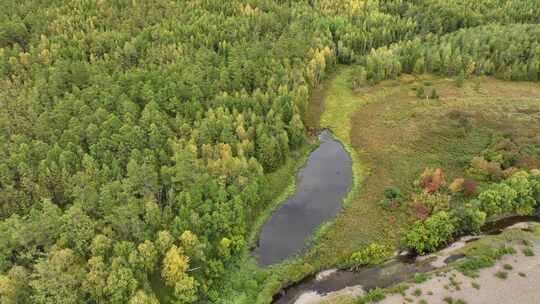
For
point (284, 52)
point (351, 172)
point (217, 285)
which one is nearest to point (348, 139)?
point (351, 172)

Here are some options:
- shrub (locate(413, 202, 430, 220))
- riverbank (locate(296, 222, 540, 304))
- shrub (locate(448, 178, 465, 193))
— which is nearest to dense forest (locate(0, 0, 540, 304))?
riverbank (locate(296, 222, 540, 304))

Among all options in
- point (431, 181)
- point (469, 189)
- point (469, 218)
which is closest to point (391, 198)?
point (431, 181)

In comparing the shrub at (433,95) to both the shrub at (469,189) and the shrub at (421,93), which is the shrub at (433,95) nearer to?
the shrub at (421,93)

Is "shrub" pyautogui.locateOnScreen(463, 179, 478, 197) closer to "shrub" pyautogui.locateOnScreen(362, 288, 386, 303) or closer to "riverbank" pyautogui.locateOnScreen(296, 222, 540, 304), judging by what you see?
"riverbank" pyautogui.locateOnScreen(296, 222, 540, 304)

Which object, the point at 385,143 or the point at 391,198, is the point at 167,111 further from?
the point at 385,143

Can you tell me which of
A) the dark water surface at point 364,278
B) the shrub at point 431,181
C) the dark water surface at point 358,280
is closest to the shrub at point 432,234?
the dark water surface at point 364,278

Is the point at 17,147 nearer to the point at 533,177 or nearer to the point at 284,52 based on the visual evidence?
the point at 284,52
